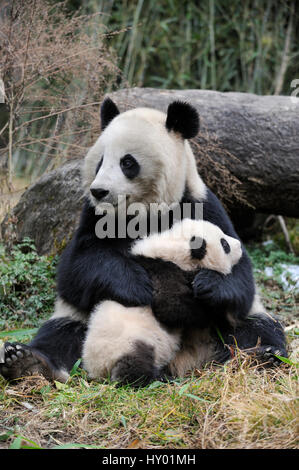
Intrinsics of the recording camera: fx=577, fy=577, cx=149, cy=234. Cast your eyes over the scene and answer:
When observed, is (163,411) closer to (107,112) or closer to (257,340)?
(257,340)

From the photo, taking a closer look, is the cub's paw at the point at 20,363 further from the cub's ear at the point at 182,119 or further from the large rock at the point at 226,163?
the large rock at the point at 226,163

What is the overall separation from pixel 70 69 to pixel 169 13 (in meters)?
5.92

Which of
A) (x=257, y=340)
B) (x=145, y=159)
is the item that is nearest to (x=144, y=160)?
(x=145, y=159)

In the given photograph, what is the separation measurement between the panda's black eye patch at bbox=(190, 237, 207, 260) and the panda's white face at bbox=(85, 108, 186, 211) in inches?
16.7

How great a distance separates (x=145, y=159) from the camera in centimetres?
367

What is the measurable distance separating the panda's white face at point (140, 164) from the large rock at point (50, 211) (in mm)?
1616

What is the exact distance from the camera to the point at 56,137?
5.25m

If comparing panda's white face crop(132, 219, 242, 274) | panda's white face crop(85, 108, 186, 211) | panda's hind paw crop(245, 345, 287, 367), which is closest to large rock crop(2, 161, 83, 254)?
panda's white face crop(85, 108, 186, 211)

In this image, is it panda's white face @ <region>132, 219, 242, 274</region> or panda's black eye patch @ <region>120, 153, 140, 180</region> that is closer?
panda's white face @ <region>132, 219, 242, 274</region>

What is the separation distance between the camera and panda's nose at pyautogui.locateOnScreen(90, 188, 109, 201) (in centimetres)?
350

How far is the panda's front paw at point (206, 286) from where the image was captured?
3.40 metres

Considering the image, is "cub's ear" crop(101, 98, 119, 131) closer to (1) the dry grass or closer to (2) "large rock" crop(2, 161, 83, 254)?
(2) "large rock" crop(2, 161, 83, 254)

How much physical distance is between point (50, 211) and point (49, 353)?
6.80 ft

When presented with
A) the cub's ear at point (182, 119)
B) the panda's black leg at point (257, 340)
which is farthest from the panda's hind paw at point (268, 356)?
the cub's ear at point (182, 119)
